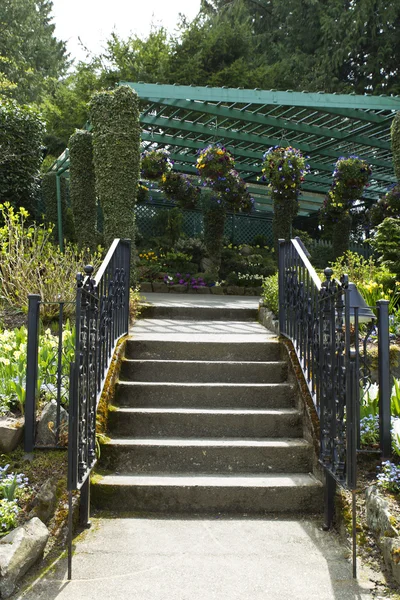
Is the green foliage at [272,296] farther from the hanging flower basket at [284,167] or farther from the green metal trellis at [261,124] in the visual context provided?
the green metal trellis at [261,124]

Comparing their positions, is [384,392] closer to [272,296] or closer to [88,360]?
[88,360]

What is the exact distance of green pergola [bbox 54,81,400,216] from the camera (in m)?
9.72

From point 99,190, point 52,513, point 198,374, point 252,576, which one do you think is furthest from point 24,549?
point 99,190

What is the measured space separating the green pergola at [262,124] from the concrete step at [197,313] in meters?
3.98

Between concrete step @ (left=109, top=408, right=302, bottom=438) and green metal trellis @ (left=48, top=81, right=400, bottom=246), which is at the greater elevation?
green metal trellis @ (left=48, top=81, right=400, bottom=246)

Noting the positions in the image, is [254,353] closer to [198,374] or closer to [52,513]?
[198,374]

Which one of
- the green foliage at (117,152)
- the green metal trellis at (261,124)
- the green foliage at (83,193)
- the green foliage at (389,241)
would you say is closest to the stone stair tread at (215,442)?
the green foliage at (389,241)

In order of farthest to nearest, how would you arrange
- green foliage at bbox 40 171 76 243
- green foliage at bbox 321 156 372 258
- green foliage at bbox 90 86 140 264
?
green foliage at bbox 40 171 76 243 → green foliage at bbox 321 156 372 258 → green foliage at bbox 90 86 140 264

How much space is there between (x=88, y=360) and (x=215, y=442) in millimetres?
1213

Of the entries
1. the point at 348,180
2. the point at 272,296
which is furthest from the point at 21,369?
the point at 348,180

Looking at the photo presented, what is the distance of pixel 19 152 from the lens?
1233cm

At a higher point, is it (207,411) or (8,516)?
(207,411)

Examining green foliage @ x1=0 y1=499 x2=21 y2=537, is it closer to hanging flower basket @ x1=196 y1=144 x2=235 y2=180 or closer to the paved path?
the paved path

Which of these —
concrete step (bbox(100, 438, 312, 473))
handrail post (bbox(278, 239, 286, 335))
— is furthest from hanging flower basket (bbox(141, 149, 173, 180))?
concrete step (bbox(100, 438, 312, 473))
